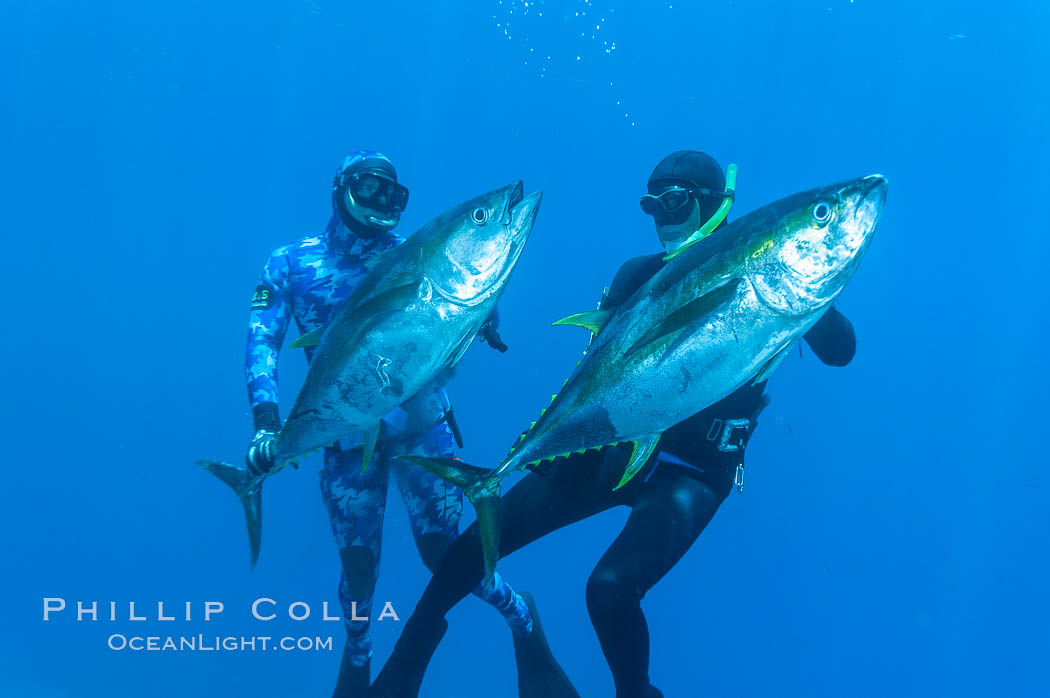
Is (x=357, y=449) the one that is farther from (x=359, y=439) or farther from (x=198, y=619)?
(x=198, y=619)

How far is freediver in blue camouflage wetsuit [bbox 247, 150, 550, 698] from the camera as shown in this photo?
119 inches

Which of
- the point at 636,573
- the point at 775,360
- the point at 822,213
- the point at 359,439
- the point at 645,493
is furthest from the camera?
the point at 359,439

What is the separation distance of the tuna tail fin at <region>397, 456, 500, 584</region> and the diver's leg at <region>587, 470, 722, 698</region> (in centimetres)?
42

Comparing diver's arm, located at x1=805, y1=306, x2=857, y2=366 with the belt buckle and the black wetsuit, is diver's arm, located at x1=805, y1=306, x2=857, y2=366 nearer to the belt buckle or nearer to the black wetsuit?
the black wetsuit

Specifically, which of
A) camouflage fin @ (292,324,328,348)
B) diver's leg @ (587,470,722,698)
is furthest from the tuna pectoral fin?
diver's leg @ (587,470,722,698)

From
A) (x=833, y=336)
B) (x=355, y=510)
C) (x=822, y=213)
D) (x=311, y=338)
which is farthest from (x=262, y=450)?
(x=833, y=336)

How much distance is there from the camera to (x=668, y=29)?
19766 mm

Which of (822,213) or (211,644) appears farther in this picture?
(211,644)

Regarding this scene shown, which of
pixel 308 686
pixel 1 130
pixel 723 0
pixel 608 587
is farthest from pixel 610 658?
pixel 1 130

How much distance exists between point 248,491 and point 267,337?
34.6 inches

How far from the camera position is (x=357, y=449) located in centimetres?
313

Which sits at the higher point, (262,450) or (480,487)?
(262,450)

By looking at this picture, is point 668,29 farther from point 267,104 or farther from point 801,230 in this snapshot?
→ point 801,230

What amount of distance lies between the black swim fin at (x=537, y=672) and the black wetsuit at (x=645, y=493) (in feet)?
2.83
